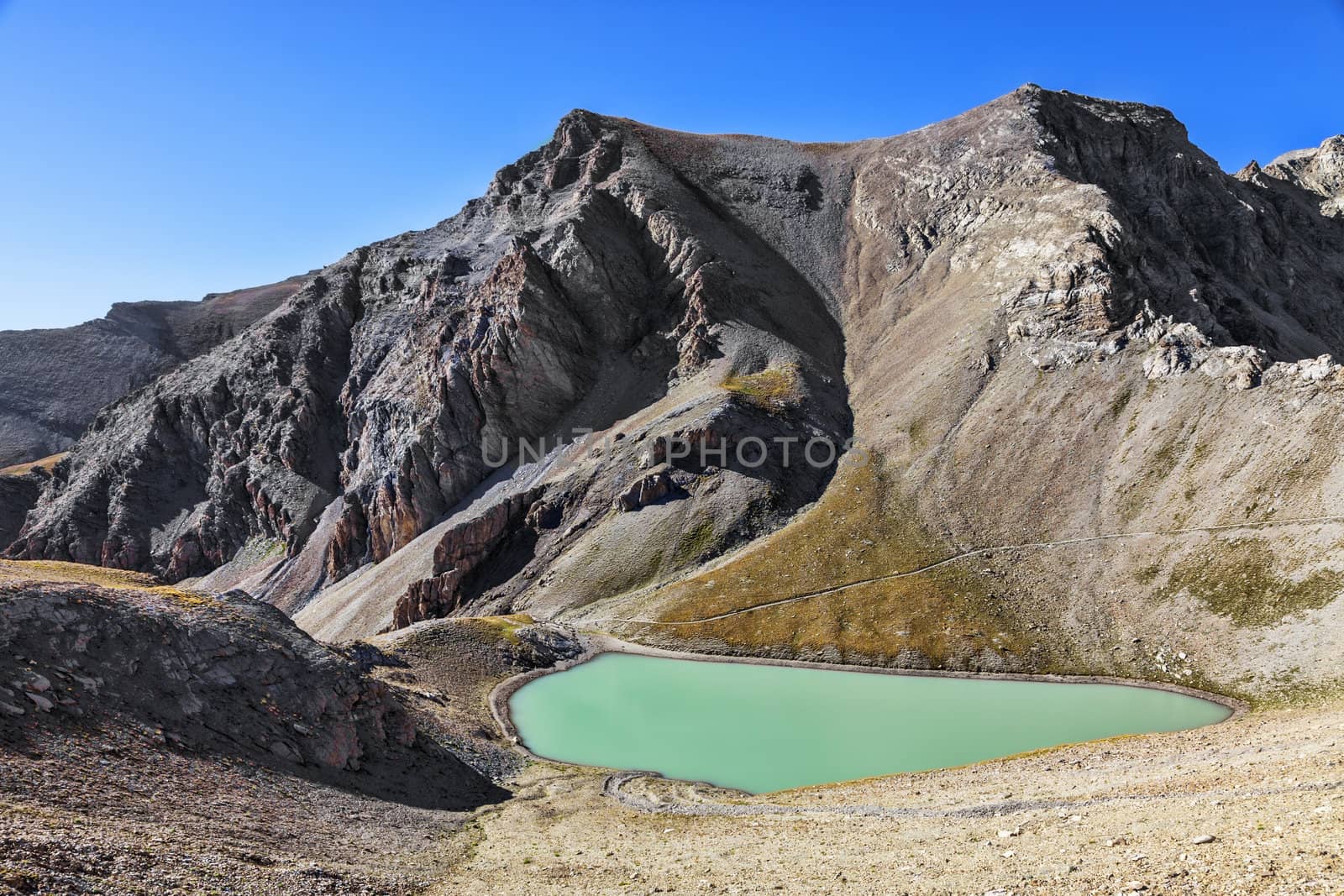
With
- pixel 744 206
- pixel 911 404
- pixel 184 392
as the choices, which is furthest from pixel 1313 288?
pixel 184 392

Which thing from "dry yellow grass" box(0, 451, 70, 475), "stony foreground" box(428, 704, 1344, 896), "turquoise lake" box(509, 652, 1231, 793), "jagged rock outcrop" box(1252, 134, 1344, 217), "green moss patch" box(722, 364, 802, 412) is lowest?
"turquoise lake" box(509, 652, 1231, 793)

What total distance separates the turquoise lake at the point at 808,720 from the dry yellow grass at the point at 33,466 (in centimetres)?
16414

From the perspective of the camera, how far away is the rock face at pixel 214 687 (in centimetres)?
2898

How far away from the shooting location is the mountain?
72.1 m

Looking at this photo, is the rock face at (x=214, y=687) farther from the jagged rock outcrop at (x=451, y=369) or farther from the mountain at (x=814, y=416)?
the jagged rock outcrop at (x=451, y=369)

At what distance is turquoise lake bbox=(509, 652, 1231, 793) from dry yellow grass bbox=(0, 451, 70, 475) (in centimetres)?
16414

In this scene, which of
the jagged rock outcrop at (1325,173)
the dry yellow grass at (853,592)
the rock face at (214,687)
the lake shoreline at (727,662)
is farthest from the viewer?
the jagged rock outcrop at (1325,173)

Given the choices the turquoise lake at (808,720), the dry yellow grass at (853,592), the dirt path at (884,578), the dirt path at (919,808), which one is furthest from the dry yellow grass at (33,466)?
the dirt path at (919,808)

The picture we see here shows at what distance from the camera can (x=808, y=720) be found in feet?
188

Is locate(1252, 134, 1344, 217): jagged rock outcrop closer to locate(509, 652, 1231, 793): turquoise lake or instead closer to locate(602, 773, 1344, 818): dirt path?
locate(509, 652, 1231, 793): turquoise lake

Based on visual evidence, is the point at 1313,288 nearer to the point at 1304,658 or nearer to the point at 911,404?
the point at 911,404

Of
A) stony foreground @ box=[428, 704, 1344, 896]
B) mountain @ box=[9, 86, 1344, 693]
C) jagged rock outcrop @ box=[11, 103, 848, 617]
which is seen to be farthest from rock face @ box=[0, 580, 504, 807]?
jagged rock outcrop @ box=[11, 103, 848, 617]

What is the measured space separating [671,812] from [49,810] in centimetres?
2495

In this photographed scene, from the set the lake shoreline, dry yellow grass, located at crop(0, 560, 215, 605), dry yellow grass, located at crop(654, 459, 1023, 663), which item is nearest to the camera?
dry yellow grass, located at crop(0, 560, 215, 605)
